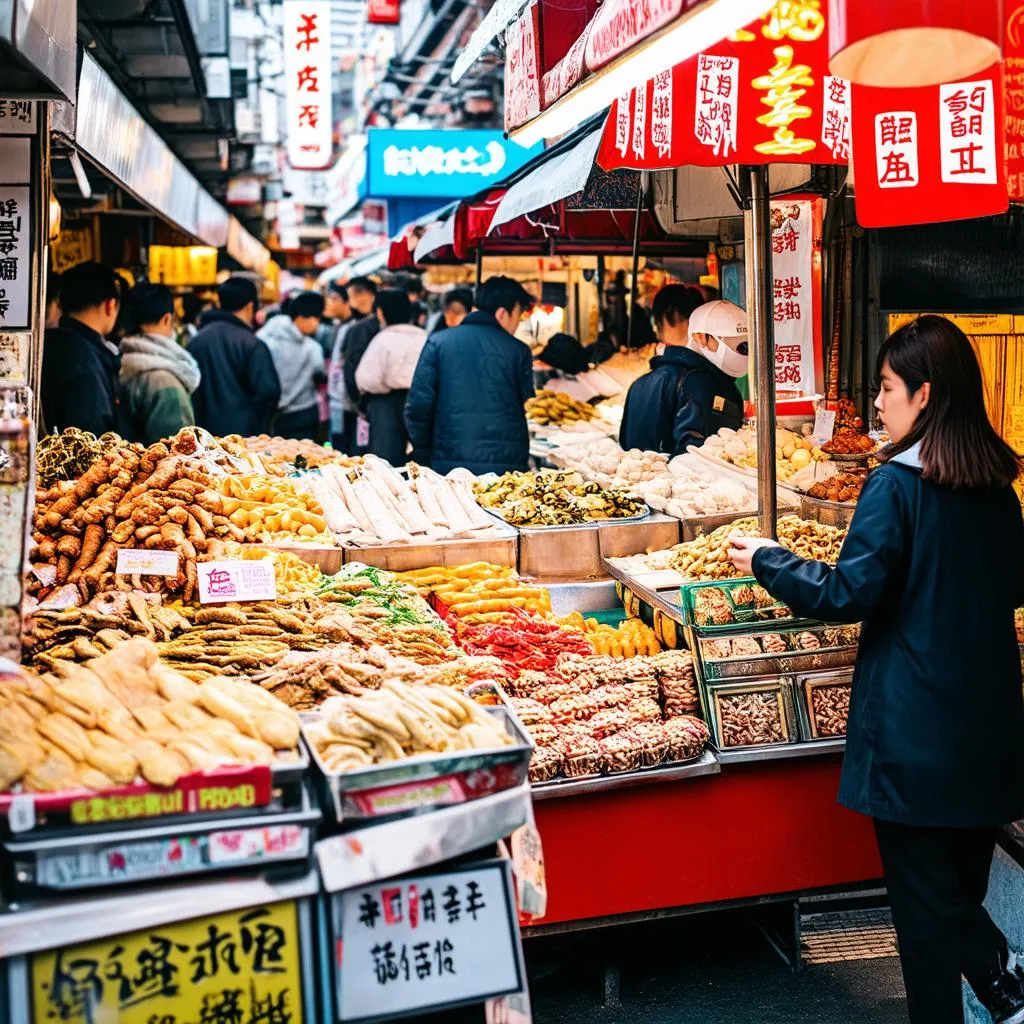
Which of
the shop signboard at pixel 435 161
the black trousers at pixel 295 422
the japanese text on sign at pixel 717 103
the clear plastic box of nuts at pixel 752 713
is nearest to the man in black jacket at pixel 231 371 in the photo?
the black trousers at pixel 295 422

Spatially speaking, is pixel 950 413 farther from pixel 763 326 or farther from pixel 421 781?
pixel 421 781

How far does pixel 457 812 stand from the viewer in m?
2.67

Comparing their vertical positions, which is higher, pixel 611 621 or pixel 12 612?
pixel 12 612

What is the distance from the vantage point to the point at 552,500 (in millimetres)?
6523

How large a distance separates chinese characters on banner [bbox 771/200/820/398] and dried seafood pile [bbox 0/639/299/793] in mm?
4814

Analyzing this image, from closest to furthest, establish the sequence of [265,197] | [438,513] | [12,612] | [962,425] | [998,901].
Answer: [12,612], [962,425], [998,901], [438,513], [265,197]

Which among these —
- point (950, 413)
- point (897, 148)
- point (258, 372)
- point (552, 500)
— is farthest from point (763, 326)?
point (258, 372)

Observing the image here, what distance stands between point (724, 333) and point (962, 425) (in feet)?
14.2

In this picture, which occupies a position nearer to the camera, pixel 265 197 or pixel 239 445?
pixel 239 445

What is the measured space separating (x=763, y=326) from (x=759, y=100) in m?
0.85

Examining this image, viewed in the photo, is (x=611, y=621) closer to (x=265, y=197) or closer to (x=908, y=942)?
(x=908, y=942)

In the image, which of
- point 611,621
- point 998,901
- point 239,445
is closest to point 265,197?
point 239,445

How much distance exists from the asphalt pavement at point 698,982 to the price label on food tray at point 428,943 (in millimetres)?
1788

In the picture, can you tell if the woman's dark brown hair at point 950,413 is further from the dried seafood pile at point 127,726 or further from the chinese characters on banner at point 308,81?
the chinese characters on banner at point 308,81
